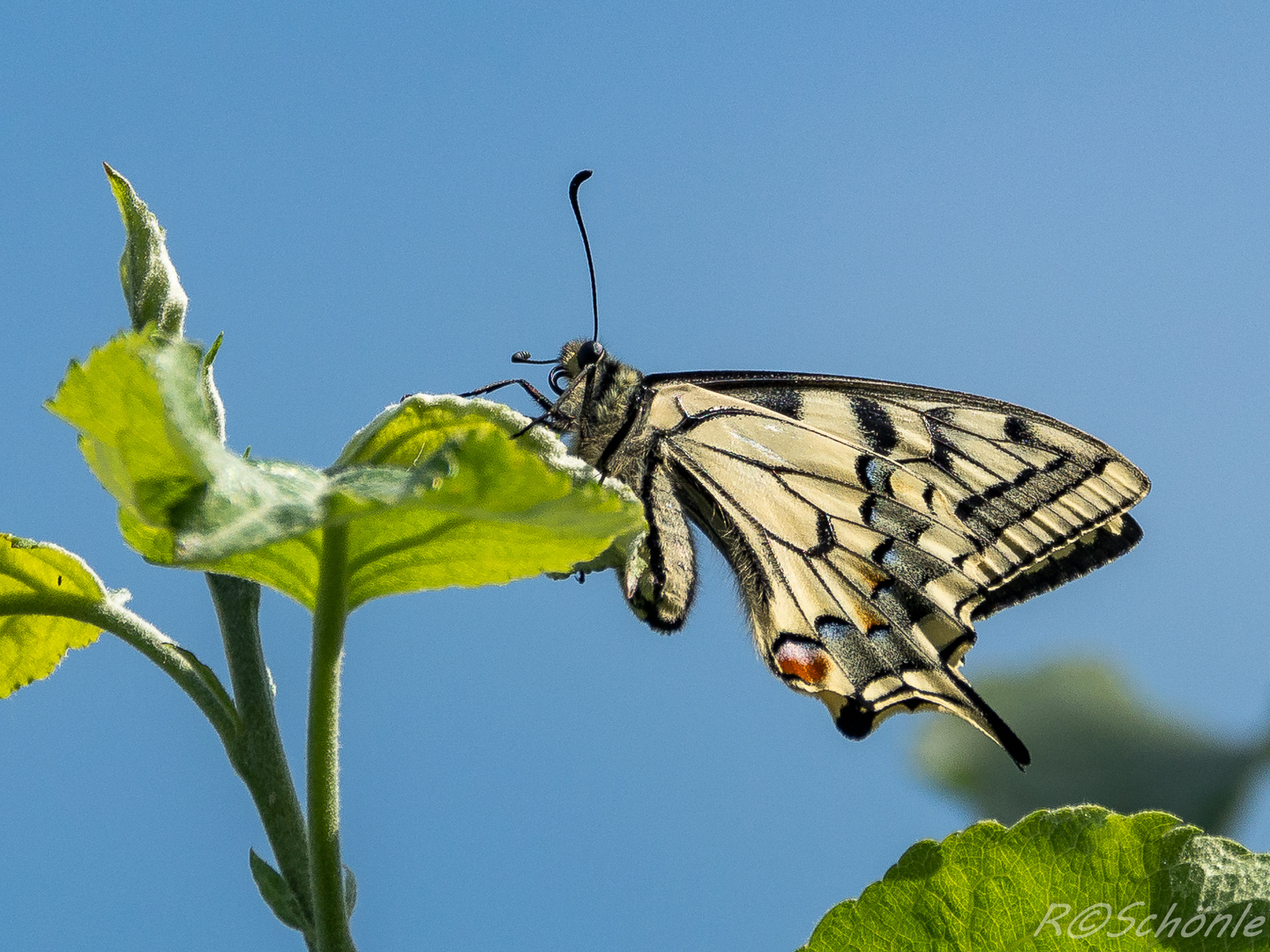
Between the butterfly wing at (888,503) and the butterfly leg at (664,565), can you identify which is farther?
the butterfly wing at (888,503)

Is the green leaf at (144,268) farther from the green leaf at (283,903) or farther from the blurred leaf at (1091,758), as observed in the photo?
the blurred leaf at (1091,758)

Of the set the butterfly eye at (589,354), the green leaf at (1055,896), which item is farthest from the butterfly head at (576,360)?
the green leaf at (1055,896)

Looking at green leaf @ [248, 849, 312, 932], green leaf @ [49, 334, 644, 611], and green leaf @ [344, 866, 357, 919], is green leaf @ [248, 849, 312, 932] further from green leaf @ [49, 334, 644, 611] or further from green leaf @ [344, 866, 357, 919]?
green leaf @ [49, 334, 644, 611]

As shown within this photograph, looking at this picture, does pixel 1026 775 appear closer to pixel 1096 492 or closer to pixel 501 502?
pixel 1096 492

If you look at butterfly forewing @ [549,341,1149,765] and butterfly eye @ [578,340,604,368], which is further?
butterfly forewing @ [549,341,1149,765]

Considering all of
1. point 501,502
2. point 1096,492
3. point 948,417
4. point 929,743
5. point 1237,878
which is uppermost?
point 948,417

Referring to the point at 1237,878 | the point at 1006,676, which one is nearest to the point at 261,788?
the point at 1237,878

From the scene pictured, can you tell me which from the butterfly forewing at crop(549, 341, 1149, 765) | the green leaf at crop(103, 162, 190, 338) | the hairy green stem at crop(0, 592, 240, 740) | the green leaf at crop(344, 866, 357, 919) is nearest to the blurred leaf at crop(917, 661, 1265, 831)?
the butterfly forewing at crop(549, 341, 1149, 765)
